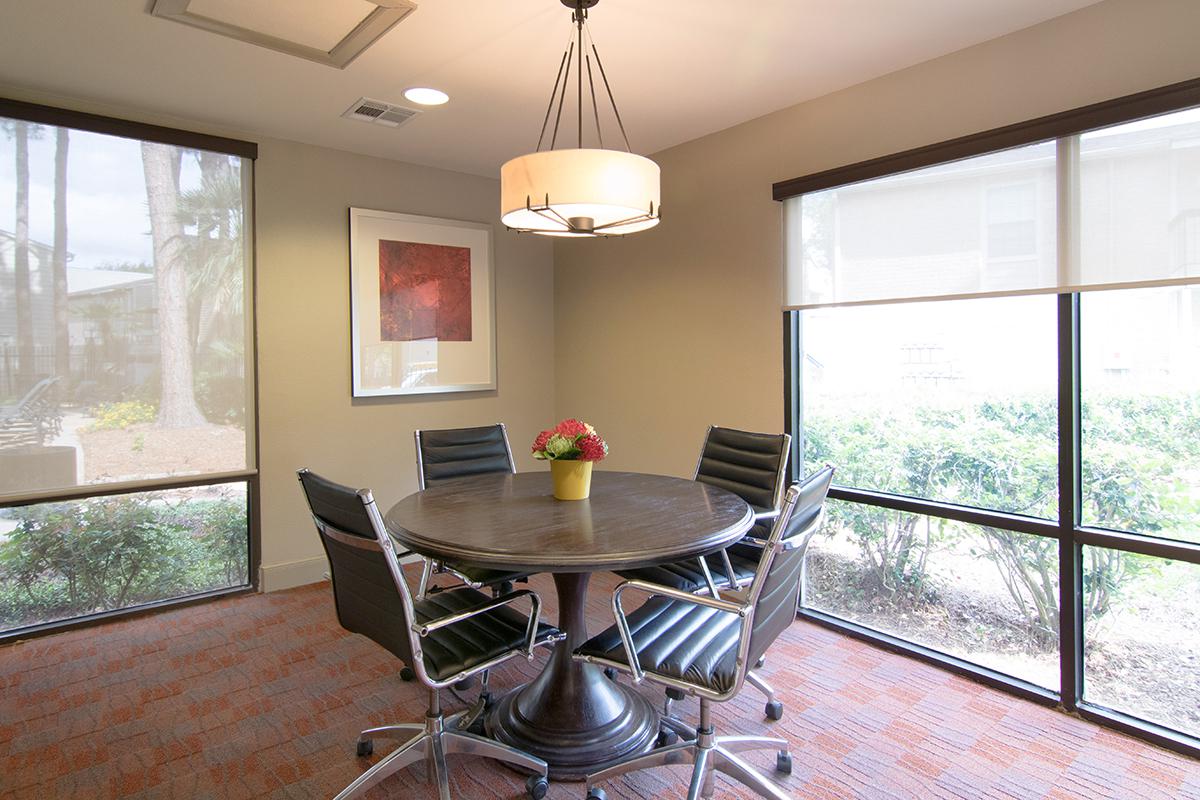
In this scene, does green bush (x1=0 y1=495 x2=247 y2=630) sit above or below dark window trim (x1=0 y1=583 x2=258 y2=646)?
above

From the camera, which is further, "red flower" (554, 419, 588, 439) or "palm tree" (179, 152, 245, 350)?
"palm tree" (179, 152, 245, 350)

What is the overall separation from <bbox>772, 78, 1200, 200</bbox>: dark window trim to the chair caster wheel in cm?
284

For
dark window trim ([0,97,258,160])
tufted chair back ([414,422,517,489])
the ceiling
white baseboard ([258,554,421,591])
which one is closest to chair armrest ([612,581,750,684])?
tufted chair back ([414,422,517,489])

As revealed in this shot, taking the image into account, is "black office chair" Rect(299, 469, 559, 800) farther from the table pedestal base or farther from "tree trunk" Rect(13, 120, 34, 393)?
"tree trunk" Rect(13, 120, 34, 393)

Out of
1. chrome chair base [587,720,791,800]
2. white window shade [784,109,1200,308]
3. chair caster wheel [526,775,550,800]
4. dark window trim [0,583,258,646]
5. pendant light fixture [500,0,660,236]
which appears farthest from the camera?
dark window trim [0,583,258,646]

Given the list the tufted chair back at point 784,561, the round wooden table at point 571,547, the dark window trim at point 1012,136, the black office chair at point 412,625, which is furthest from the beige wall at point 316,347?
the tufted chair back at point 784,561

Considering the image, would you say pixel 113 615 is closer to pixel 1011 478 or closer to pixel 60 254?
pixel 60 254

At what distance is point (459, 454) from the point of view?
3.34 m

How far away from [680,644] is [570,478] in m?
0.77

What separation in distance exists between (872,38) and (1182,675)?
2.67m

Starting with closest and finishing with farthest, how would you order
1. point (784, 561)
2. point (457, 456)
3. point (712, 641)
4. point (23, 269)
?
point (784, 561) < point (712, 641) < point (23, 269) < point (457, 456)

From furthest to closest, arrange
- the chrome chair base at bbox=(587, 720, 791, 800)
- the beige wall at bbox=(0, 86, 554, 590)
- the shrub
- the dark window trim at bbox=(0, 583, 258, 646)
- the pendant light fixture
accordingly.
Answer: the beige wall at bbox=(0, 86, 554, 590)
the shrub
the dark window trim at bbox=(0, 583, 258, 646)
the pendant light fixture
the chrome chair base at bbox=(587, 720, 791, 800)

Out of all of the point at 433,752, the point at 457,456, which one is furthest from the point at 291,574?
the point at 433,752

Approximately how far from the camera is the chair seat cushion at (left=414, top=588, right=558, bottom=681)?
1.92 metres
